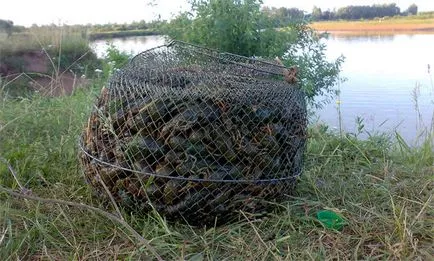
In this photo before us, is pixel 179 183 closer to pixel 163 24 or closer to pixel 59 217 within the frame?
pixel 59 217

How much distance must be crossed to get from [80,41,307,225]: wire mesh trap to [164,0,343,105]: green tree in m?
2.18

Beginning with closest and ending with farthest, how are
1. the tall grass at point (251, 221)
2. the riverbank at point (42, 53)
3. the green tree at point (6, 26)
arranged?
the tall grass at point (251, 221) → the riverbank at point (42, 53) → the green tree at point (6, 26)

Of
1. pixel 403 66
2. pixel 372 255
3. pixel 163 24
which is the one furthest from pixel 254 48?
pixel 372 255

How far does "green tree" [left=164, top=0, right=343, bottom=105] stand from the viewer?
367cm

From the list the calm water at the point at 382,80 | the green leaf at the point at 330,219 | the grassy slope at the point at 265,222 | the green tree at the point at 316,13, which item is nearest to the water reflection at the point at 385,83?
the calm water at the point at 382,80

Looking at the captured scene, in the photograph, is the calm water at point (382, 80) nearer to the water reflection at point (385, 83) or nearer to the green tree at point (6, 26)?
the water reflection at point (385, 83)

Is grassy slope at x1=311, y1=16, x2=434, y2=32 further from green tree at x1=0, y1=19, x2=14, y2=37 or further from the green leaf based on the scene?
green tree at x1=0, y1=19, x2=14, y2=37

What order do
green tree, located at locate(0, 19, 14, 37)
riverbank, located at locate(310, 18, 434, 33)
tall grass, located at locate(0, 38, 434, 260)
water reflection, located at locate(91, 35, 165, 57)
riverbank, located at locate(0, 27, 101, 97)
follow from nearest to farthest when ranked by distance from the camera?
tall grass, located at locate(0, 38, 434, 260)
riverbank, located at locate(310, 18, 434, 33)
water reflection, located at locate(91, 35, 165, 57)
riverbank, located at locate(0, 27, 101, 97)
green tree, located at locate(0, 19, 14, 37)

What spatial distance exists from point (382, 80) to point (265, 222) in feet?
11.4

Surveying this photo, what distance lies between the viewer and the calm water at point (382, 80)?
8.40 ft

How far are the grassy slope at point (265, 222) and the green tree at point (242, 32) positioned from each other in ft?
6.22

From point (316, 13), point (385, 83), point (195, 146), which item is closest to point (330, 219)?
point (195, 146)

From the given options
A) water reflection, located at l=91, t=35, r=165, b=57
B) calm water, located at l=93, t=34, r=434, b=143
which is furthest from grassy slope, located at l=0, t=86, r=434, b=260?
water reflection, located at l=91, t=35, r=165, b=57

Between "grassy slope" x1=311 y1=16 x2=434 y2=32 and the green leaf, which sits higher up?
"grassy slope" x1=311 y1=16 x2=434 y2=32
